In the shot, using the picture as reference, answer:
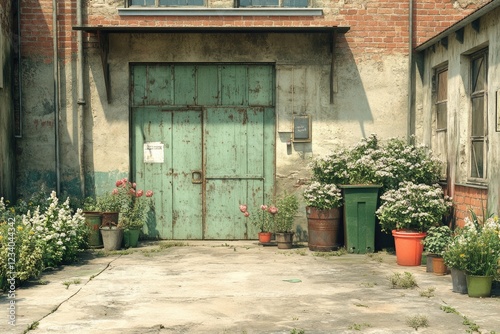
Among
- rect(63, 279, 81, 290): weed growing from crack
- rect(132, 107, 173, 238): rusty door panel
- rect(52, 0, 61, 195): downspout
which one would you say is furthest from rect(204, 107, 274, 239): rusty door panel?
rect(63, 279, 81, 290): weed growing from crack

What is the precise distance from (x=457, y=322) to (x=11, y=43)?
8.61 m

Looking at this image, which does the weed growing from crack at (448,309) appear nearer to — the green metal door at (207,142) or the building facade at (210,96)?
the building facade at (210,96)

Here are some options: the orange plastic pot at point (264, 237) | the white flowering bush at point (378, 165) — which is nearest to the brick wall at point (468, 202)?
the white flowering bush at point (378, 165)

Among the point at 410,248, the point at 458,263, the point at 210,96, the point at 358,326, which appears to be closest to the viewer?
the point at 358,326

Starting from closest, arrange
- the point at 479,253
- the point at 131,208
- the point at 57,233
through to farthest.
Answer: the point at 479,253, the point at 57,233, the point at 131,208

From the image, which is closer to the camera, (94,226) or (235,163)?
(94,226)

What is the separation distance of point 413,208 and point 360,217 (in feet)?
3.92

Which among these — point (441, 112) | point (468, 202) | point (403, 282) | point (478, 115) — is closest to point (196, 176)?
point (441, 112)

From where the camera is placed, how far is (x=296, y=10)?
440 inches

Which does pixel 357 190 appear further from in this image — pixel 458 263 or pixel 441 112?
pixel 458 263

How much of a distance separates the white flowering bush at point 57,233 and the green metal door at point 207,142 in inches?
78.1

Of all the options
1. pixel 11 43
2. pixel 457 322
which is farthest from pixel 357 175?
pixel 11 43

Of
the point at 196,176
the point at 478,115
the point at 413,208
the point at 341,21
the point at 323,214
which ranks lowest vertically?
the point at 323,214

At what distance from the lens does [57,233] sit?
878 centimetres
